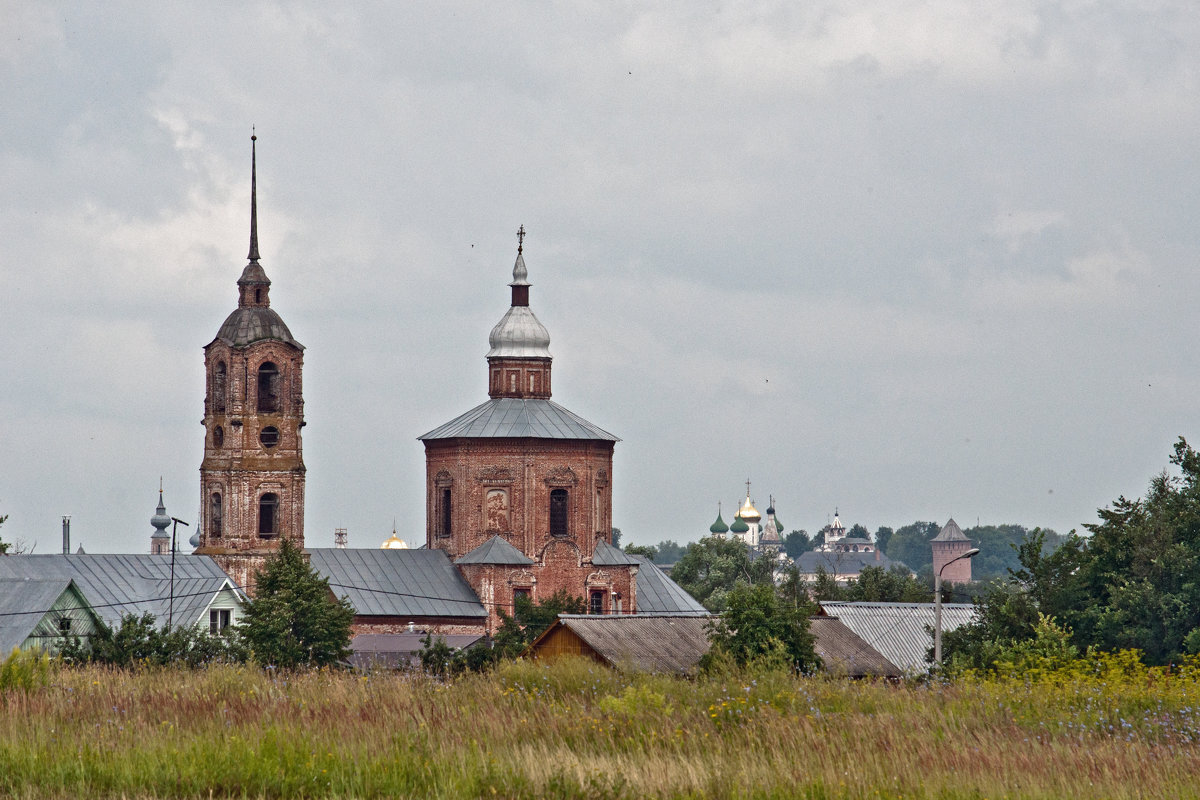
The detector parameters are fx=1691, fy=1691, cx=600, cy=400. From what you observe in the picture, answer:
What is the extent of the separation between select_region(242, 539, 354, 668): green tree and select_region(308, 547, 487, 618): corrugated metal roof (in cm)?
1357

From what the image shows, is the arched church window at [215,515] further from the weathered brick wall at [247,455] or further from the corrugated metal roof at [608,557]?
the corrugated metal roof at [608,557]

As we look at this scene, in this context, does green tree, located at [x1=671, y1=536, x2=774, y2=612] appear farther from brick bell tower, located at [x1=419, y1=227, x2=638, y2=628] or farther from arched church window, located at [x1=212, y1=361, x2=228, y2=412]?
arched church window, located at [x1=212, y1=361, x2=228, y2=412]

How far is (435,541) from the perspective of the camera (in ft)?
193

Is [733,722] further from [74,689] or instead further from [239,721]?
[74,689]

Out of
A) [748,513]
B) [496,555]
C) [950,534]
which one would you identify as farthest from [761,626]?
[748,513]

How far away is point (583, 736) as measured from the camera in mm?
13250

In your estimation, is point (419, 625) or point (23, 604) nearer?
point (23, 604)

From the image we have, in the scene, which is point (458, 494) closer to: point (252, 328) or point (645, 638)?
point (252, 328)

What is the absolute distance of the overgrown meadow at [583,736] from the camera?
11.5 m

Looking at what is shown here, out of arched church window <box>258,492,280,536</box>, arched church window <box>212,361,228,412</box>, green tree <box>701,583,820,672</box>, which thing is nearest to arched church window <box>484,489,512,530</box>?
arched church window <box>258,492,280,536</box>

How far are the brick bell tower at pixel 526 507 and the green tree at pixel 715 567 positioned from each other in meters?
28.3

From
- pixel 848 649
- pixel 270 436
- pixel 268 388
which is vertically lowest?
pixel 848 649

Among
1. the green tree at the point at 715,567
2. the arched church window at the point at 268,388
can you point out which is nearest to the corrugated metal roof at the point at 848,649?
the arched church window at the point at 268,388

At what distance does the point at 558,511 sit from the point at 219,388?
12118mm
